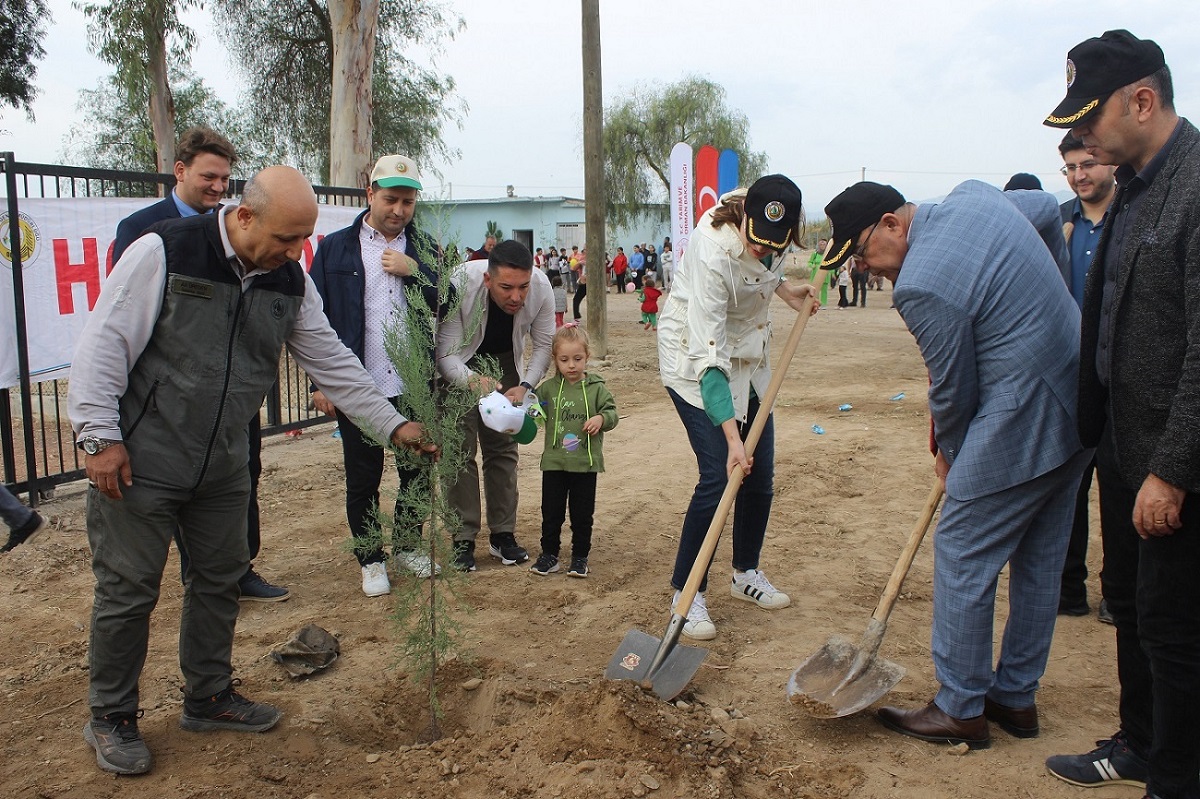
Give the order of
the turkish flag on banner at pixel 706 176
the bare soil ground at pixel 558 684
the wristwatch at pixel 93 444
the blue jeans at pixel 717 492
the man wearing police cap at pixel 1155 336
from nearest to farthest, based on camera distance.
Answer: the man wearing police cap at pixel 1155 336 → the wristwatch at pixel 93 444 → the bare soil ground at pixel 558 684 → the blue jeans at pixel 717 492 → the turkish flag on banner at pixel 706 176

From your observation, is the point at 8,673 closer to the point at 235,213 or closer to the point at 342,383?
the point at 342,383

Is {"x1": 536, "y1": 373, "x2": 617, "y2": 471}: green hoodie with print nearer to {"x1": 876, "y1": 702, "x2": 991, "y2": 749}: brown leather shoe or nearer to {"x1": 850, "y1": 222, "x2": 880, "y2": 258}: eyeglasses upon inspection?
{"x1": 850, "y1": 222, "x2": 880, "y2": 258}: eyeglasses

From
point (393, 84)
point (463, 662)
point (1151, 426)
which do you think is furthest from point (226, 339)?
point (393, 84)

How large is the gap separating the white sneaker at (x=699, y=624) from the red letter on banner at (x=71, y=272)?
15.6 ft

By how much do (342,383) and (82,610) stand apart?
2.18 metres

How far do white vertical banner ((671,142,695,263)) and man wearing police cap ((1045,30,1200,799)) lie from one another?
10079mm

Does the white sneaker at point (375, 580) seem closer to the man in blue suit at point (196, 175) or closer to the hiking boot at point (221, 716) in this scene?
the hiking boot at point (221, 716)

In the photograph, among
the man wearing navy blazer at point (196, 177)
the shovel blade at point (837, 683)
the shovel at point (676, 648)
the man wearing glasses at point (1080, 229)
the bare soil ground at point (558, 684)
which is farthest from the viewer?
the man wearing navy blazer at point (196, 177)

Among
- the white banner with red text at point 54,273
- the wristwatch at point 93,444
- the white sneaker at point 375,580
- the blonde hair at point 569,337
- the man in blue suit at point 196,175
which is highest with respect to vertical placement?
the man in blue suit at point 196,175

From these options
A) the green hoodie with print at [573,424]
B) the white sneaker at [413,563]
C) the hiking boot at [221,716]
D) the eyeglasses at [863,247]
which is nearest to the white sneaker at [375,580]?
the green hoodie with print at [573,424]

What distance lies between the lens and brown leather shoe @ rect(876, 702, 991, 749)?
314 cm

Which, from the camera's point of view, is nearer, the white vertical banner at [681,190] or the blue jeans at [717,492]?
the blue jeans at [717,492]

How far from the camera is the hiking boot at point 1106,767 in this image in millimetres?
2867

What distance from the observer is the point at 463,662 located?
3.84 m
